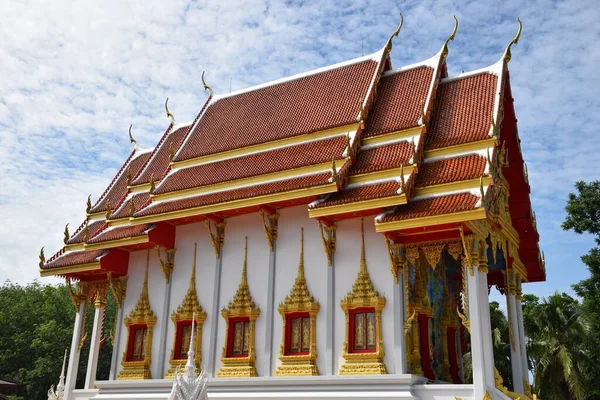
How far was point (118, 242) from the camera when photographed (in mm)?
14031

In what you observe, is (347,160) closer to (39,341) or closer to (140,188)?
(140,188)

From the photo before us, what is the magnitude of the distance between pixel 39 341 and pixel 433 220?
80.2 feet

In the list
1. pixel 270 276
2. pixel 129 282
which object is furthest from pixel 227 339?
pixel 129 282

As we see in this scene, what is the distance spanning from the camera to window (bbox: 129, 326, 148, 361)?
14062mm

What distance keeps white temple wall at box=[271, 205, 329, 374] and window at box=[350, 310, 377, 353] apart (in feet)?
1.96

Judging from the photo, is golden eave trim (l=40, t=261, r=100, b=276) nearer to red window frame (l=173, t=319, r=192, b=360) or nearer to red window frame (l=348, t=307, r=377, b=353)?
red window frame (l=173, t=319, r=192, b=360)

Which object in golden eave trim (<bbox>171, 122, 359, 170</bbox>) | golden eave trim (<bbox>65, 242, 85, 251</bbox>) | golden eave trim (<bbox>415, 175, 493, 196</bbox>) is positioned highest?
golden eave trim (<bbox>171, 122, 359, 170</bbox>)

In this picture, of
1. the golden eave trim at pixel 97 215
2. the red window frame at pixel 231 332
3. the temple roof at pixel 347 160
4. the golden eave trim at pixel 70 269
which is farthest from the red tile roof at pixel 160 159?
the red window frame at pixel 231 332

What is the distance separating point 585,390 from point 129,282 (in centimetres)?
1295

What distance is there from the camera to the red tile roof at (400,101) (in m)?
12.7

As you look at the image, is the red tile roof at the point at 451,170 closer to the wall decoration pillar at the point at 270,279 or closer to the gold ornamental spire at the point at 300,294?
the gold ornamental spire at the point at 300,294

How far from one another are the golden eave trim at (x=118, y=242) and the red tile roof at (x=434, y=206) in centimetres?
575

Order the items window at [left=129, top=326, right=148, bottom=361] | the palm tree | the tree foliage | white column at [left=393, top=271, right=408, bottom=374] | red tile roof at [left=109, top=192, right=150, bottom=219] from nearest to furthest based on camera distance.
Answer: white column at [left=393, top=271, right=408, bottom=374] → window at [left=129, top=326, right=148, bottom=361] → red tile roof at [left=109, top=192, right=150, bottom=219] → the palm tree → the tree foliage

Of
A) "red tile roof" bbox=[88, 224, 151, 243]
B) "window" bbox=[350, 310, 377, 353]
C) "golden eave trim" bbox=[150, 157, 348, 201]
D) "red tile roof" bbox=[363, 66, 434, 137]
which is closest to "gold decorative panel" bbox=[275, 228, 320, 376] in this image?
"window" bbox=[350, 310, 377, 353]
